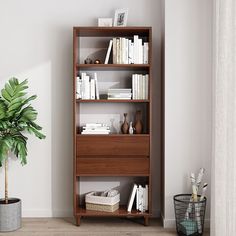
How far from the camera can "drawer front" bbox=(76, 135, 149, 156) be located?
375 cm

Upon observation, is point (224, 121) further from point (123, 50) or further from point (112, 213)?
point (112, 213)

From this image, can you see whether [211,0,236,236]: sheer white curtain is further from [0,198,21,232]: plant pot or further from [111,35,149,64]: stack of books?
[0,198,21,232]: plant pot

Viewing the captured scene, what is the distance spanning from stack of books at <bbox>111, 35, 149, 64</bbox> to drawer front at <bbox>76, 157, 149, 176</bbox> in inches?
35.4

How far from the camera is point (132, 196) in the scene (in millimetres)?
3809

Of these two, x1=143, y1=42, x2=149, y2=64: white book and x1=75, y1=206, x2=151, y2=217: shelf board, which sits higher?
x1=143, y1=42, x2=149, y2=64: white book

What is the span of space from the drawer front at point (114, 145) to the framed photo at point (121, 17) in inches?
42.0

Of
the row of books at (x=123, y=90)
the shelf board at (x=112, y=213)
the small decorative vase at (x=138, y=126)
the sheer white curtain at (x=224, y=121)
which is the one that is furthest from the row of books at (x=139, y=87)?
the shelf board at (x=112, y=213)

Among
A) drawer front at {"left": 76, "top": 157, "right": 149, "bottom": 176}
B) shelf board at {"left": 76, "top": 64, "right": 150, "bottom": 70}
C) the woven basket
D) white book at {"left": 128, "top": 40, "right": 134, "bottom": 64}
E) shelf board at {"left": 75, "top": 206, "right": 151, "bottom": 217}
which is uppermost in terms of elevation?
white book at {"left": 128, "top": 40, "right": 134, "bottom": 64}

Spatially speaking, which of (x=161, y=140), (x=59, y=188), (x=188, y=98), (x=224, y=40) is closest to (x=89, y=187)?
(x=59, y=188)

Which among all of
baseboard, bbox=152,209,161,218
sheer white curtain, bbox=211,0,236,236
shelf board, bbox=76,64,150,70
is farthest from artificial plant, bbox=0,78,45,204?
sheer white curtain, bbox=211,0,236,236

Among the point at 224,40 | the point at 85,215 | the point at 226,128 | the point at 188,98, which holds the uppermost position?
the point at 224,40

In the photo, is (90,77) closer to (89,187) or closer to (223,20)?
(89,187)

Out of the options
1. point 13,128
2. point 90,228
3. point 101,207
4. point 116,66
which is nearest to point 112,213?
point 101,207

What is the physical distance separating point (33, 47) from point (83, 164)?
128 cm
